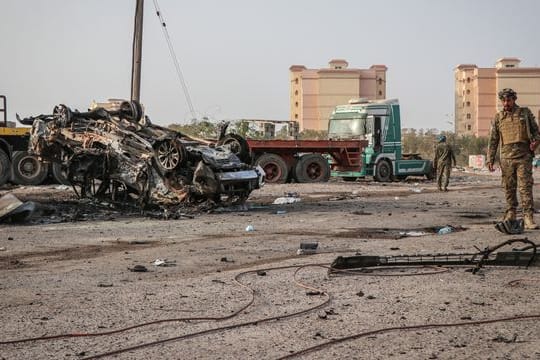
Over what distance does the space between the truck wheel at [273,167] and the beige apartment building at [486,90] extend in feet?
161

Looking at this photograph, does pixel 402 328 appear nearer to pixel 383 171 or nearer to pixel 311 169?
pixel 311 169

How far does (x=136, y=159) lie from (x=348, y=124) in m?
14.5

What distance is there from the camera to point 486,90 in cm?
Result: 7419

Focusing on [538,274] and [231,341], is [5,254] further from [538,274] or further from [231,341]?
[538,274]

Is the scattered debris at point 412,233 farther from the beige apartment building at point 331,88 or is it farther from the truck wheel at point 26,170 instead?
the beige apartment building at point 331,88

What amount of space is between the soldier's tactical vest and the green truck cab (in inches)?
620

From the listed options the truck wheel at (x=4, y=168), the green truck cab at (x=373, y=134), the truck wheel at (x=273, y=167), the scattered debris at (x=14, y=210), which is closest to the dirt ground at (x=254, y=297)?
the scattered debris at (x=14, y=210)

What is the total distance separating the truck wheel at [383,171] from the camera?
89.0 ft

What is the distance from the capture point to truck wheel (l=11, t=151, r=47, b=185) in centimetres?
2216

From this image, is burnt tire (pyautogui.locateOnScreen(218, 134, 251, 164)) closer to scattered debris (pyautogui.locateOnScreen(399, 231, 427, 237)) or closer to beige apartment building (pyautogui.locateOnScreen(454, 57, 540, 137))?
scattered debris (pyautogui.locateOnScreen(399, 231, 427, 237))

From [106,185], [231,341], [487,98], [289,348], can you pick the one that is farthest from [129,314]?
[487,98]

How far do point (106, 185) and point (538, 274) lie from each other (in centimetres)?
969

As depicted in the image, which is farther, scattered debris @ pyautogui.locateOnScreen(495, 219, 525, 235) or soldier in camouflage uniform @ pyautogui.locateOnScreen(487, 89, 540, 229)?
soldier in camouflage uniform @ pyautogui.locateOnScreen(487, 89, 540, 229)

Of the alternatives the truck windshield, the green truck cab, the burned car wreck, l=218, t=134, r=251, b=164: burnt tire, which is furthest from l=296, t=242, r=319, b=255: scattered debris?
the truck windshield
